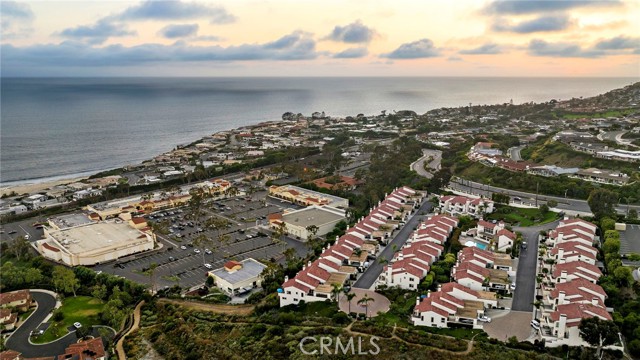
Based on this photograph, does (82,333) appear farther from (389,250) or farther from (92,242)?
(389,250)

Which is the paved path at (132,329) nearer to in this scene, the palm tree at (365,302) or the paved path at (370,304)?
the paved path at (370,304)

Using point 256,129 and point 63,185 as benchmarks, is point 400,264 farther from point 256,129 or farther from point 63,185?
point 256,129

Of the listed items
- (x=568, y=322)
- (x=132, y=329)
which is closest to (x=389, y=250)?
(x=568, y=322)

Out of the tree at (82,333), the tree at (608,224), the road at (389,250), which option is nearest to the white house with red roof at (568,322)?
the road at (389,250)

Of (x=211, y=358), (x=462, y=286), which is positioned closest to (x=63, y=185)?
(x=211, y=358)

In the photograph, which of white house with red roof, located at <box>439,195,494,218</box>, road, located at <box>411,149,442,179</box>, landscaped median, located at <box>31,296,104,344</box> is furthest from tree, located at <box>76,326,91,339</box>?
road, located at <box>411,149,442,179</box>

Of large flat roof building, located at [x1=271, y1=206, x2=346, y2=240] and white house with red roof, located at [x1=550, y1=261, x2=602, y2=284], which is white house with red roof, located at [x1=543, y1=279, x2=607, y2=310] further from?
large flat roof building, located at [x1=271, y1=206, x2=346, y2=240]
